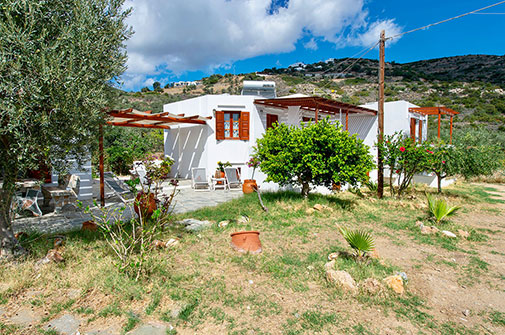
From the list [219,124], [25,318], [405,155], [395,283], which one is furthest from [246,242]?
[219,124]

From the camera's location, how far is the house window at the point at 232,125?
1241cm

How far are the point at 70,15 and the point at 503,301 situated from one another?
5.87 metres

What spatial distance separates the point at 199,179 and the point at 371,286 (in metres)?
8.61

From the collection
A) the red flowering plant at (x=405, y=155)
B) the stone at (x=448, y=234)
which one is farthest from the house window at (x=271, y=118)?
the stone at (x=448, y=234)

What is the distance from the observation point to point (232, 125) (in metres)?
12.8

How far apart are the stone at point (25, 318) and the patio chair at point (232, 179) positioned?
27.9 ft

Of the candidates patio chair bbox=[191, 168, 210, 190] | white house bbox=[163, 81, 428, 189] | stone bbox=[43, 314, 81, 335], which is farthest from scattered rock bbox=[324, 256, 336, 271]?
patio chair bbox=[191, 168, 210, 190]

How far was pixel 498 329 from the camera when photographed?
3.04 m

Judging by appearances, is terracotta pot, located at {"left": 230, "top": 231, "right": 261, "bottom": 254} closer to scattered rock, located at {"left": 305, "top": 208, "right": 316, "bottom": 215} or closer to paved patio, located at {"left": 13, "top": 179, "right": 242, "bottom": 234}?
paved patio, located at {"left": 13, "top": 179, "right": 242, "bottom": 234}

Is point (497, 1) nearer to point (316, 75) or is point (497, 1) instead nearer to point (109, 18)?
point (109, 18)

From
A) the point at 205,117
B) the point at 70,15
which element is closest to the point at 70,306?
the point at 70,15

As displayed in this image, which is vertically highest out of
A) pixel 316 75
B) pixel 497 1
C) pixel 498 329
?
pixel 316 75

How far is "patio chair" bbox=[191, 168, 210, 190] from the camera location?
11.3m

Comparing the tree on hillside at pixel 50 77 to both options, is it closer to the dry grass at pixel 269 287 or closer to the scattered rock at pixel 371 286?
the dry grass at pixel 269 287
